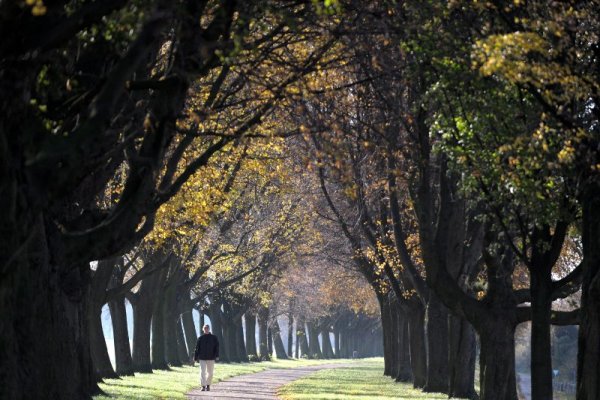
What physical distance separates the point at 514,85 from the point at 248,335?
223ft

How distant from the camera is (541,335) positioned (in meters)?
18.7

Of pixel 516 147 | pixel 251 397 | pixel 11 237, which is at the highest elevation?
pixel 516 147

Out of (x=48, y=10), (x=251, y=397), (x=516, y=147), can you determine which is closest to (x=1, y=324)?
(x=48, y=10)

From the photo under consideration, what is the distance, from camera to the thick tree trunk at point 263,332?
8012 cm

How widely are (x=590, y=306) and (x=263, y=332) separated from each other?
69638mm

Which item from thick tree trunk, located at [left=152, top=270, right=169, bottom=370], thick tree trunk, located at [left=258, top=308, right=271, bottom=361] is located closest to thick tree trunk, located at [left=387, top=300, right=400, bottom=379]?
thick tree trunk, located at [left=152, top=270, right=169, bottom=370]

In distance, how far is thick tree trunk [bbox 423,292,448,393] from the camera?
31.6 meters

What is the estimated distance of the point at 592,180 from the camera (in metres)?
15.0

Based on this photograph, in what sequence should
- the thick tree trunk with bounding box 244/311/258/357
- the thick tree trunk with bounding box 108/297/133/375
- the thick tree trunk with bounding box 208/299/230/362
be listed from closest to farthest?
the thick tree trunk with bounding box 108/297/133/375 < the thick tree trunk with bounding box 208/299/230/362 < the thick tree trunk with bounding box 244/311/258/357

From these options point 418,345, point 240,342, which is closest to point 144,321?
point 418,345

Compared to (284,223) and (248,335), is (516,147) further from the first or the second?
(248,335)

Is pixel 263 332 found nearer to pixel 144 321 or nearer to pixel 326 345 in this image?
pixel 326 345

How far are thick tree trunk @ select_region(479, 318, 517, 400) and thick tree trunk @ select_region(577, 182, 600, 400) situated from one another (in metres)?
6.26

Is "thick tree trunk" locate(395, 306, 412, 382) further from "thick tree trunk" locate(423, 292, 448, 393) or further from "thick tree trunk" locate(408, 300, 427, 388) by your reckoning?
"thick tree trunk" locate(423, 292, 448, 393)
